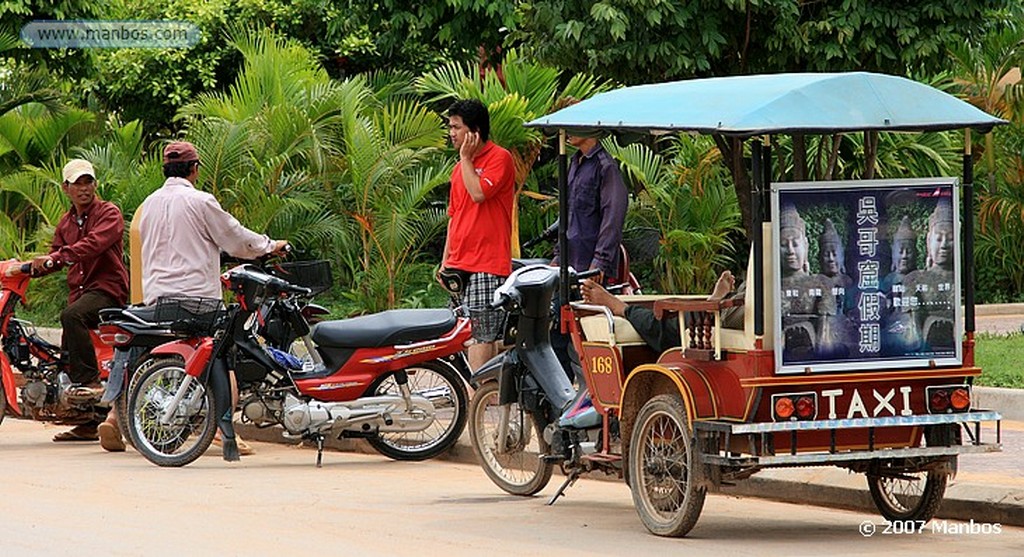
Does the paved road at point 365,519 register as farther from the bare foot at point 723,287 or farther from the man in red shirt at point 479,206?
the man in red shirt at point 479,206

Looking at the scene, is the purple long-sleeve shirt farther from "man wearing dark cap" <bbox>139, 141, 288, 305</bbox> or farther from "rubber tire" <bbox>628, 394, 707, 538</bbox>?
"man wearing dark cap" <bbox>139, 141, 288, 305</bbox>

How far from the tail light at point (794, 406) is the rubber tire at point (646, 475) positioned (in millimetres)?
423

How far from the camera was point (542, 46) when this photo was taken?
1360cm

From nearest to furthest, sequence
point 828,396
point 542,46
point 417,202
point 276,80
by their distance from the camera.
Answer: point 828,396
point 542,46
point 417,202
point 276,80

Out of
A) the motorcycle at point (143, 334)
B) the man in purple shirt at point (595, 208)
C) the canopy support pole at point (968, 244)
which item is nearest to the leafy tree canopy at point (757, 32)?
the man in purple shirt at point (595, 208)

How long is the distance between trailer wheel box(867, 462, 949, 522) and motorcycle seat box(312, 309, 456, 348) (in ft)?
11.3

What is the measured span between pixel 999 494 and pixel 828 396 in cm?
133

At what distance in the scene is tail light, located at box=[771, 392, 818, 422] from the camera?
798cm

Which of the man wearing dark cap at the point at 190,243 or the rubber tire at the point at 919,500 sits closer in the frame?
the rubber tire at the point at 919,500

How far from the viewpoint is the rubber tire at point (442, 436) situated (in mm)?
11594

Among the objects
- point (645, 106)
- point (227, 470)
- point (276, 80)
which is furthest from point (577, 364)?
point (276, 80)

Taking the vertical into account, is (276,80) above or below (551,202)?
above

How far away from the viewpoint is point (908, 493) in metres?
8.75

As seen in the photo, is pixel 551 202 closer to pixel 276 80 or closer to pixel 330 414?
pixel 276 80
